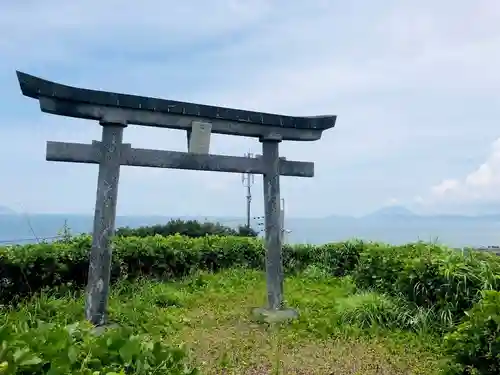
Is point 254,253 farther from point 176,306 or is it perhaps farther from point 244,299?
point 176,306

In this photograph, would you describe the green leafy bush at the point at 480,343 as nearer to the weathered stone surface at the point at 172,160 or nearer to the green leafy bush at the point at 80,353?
the green leafy bush at the point at 80,353

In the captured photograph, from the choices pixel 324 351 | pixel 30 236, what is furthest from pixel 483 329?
pixel 30 236

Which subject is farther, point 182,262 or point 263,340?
point 182,262

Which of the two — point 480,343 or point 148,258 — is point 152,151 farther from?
point 480,343

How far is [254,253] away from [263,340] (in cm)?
497

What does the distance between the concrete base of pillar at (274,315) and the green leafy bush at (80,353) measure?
13.9 ft

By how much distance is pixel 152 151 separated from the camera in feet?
18.4

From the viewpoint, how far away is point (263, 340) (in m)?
5.10

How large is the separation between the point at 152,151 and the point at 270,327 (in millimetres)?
2392

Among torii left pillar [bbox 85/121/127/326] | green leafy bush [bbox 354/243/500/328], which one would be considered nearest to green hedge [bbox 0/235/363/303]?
torii left pillar [bbox 85/121/127/326]

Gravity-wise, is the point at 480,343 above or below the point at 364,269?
below

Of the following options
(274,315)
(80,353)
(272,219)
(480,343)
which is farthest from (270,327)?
(80,353)

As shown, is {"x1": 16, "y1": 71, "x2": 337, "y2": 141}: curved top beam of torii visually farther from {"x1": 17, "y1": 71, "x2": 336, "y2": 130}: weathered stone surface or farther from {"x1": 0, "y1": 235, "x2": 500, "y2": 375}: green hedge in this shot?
{"x1": 0, "y1": 235, "x2": 500, "y2": 375}: green hedge

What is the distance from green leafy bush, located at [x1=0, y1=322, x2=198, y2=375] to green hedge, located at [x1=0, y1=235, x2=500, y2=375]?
6.54 ft
